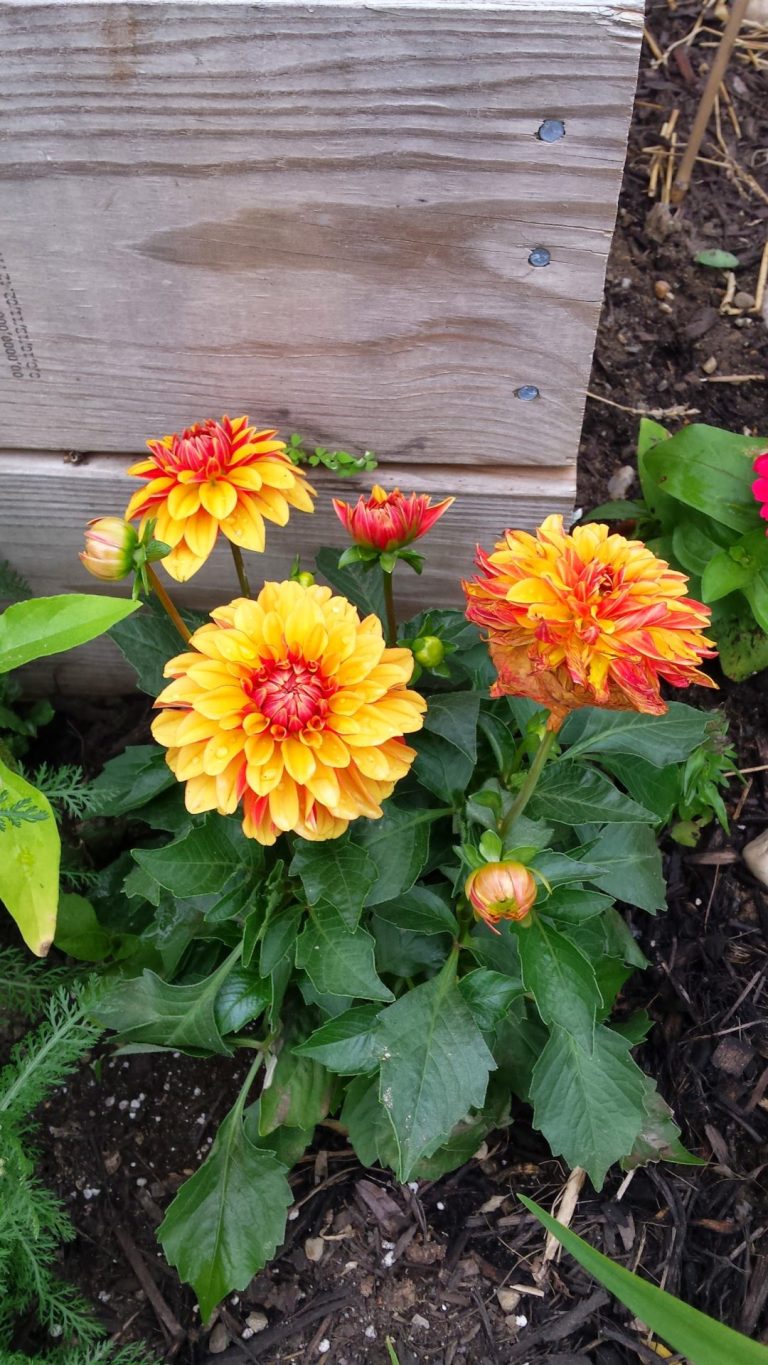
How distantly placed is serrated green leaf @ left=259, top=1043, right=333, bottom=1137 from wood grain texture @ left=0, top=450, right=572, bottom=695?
Result: 66 cm

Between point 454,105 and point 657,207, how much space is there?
116cm

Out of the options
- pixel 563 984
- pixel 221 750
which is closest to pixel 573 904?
pixel 563 984

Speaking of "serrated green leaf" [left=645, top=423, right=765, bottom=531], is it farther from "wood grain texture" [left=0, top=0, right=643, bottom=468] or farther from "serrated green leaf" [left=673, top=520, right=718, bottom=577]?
"wood grain texture" [left=0, top=0, right=643, bottom=468]

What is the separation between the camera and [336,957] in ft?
3.28

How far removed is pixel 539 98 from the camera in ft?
3.10

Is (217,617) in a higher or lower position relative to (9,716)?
higher

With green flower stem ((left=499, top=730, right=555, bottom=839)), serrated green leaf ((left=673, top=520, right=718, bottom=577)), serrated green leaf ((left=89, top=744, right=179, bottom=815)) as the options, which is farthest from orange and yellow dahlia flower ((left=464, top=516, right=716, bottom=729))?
serrated green leaf ((left=673, top=520, right=718, bottom=577))

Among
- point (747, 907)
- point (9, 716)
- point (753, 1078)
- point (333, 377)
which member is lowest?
point (753, 1078)

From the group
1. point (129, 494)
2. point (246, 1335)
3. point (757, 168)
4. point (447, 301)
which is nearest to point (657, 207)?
point (757, 168)

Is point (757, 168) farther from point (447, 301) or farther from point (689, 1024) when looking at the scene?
point (689, 1024)

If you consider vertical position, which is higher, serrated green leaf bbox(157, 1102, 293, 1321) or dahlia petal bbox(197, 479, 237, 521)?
dahlia petal bbox(197, 479, 237, 521)

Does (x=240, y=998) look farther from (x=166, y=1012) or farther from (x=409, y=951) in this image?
(x=409, y=951)

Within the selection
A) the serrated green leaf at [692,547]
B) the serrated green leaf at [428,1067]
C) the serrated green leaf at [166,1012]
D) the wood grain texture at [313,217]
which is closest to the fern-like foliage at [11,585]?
the wood grain texture at [313,217]

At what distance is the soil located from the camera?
3.94 ft
